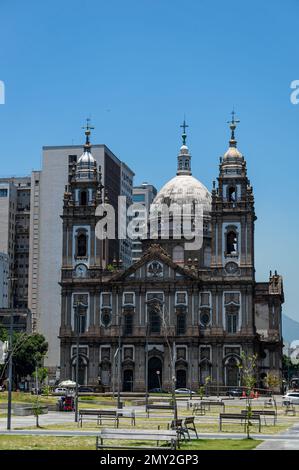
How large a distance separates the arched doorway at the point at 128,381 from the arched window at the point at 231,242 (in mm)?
16510

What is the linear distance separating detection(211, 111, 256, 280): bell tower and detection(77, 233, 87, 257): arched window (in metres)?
14.4

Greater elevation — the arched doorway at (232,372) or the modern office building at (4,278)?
Result: the modern office building at (4,278)

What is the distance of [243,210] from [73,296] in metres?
20.6

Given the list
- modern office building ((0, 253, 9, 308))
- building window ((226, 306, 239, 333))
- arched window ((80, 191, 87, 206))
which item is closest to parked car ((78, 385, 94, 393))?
building window ((226, 306, 239, 333))

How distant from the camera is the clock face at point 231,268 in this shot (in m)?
100

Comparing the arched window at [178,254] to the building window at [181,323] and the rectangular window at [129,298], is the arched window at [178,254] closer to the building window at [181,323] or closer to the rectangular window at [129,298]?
the rectangular window at [129,298]

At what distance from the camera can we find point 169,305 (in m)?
101

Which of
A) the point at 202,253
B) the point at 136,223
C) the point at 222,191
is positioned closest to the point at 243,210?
the point at 222,191

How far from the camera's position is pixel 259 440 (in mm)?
32656

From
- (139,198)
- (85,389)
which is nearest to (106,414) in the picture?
(85,389)

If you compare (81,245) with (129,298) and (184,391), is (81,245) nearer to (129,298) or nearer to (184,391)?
(129,298)

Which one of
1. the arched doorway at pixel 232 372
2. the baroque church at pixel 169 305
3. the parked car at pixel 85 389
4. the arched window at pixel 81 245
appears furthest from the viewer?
the arched window at pixel 81 245

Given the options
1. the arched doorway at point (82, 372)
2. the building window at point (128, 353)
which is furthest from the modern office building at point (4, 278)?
the building window at point (128, 353)
